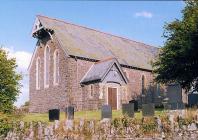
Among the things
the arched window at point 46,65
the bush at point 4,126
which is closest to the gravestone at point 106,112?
the bush at point 4,126

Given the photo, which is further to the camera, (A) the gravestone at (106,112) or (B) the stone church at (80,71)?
(B) the stone church at (80,71)

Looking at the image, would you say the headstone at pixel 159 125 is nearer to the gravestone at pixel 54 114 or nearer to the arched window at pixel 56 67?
the gravestone at pixel 54 114

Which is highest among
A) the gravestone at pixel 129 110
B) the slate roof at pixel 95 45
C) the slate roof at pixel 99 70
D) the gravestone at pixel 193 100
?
the slate roof at pixel 95 45

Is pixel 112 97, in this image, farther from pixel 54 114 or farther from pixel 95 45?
pixel 54 114

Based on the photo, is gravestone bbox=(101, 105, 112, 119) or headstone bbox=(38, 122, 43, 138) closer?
headstone bbox=(38, 122, 43, 138)

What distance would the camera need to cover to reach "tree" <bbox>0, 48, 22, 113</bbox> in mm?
27000

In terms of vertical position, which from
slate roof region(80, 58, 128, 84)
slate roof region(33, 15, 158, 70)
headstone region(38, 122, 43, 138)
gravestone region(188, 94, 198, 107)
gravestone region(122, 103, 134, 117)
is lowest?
headstone region(38, 122, 43, 138)

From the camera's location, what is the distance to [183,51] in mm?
31922

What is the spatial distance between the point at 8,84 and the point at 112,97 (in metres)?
15.4

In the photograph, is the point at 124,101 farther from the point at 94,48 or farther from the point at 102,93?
the point at 94,48

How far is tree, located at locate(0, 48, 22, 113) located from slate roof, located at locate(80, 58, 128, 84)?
12.2 m

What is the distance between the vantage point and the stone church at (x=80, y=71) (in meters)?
39.4

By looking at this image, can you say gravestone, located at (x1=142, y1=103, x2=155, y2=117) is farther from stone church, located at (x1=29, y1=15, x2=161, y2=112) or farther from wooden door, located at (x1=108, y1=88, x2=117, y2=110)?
wooden door, located at (x1=108, y1=88, x2=117, y2=110)

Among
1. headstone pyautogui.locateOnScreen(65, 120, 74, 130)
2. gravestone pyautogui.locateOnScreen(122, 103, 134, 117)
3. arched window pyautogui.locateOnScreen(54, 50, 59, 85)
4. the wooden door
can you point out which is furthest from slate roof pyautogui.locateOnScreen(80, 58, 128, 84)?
headstone pyautogui.locateOnScreen(65, 120, 74, 130)
